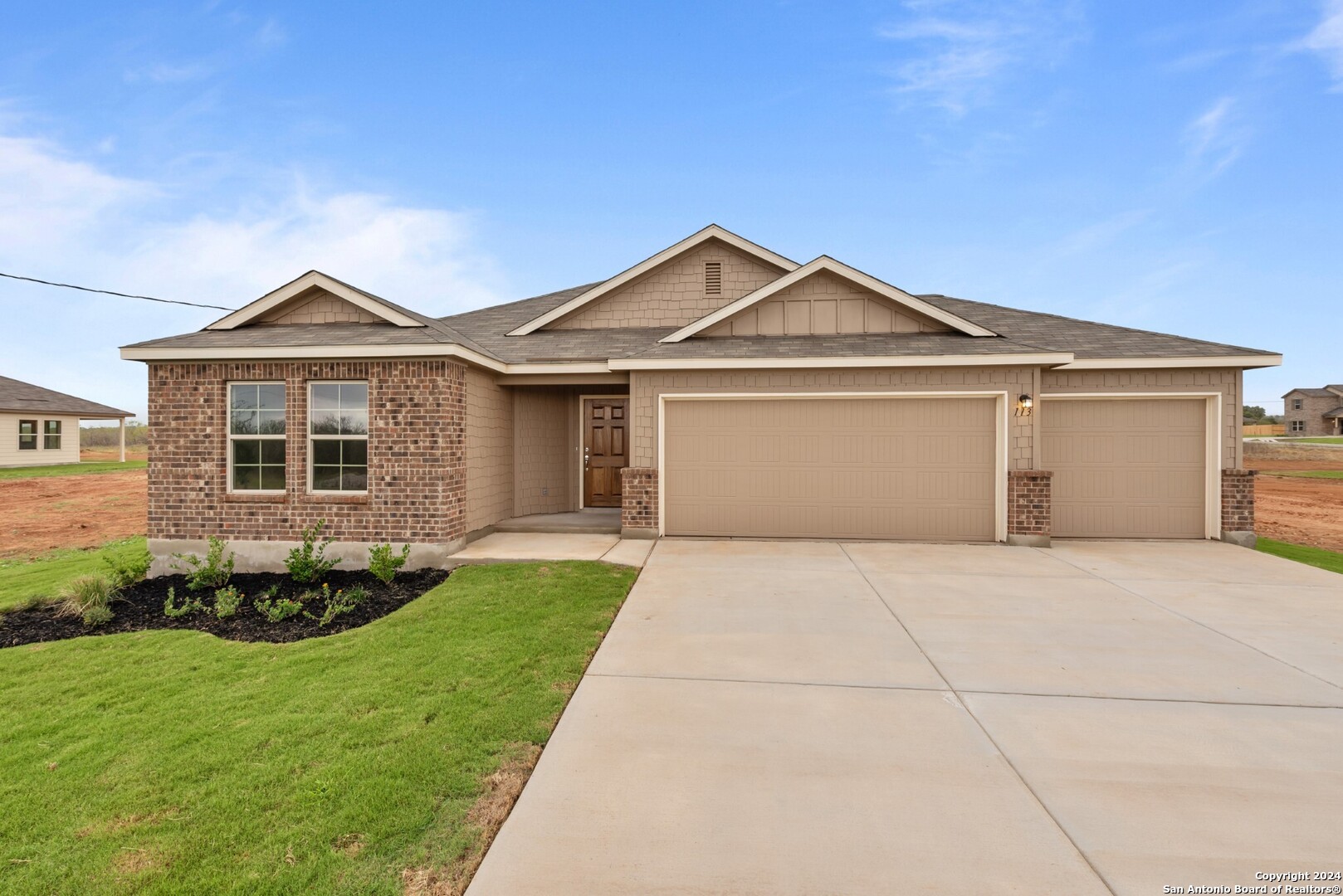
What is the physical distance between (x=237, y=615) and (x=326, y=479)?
7.47 ft

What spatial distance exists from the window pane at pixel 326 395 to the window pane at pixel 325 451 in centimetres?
49

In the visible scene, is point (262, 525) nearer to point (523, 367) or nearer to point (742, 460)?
point (523, 367)

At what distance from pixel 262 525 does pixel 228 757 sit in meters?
5.84

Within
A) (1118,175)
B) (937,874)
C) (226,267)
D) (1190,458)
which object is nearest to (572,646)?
(937,874)

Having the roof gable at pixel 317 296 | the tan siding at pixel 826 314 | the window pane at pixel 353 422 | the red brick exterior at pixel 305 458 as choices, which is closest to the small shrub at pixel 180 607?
the red brick exterior at pixel 305 458

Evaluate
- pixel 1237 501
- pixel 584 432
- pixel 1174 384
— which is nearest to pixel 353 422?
pixel 584 432

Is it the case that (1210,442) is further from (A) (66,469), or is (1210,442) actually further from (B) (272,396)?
(A) (66,469)

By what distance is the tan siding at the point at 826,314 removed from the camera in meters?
9.34

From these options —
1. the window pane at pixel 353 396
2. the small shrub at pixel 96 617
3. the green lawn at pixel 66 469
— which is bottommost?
the small shrub at pixel 96 617

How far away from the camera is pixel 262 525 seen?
25.5ft

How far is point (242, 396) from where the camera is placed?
788 centimetres

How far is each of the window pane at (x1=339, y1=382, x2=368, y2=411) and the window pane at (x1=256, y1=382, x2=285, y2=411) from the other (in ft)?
2.86

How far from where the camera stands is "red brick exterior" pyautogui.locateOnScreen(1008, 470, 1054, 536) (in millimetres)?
8219

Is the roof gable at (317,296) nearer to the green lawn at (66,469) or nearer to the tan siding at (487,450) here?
the tan siding at (487,450)
